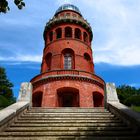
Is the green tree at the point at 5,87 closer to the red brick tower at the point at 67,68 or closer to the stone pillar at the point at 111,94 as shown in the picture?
the red brick tower at the point at 67,68

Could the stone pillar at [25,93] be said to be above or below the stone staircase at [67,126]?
above

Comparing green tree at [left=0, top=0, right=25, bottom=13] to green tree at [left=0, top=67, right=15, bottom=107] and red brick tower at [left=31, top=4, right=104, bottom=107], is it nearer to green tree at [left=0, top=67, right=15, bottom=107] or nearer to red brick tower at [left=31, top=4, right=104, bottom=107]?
red brick tower at [left=31, top=4, right=104, bottom=107]

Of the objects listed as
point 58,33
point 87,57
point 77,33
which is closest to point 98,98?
point 87,57

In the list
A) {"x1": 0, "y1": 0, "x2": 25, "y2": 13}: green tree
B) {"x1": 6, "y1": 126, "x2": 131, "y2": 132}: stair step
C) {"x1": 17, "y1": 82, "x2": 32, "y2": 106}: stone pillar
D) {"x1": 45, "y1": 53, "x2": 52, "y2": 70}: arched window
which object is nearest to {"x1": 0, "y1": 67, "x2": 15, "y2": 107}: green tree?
{"x1": 45, "y1": 53, "x2": 52, "y2": 70}: arched window

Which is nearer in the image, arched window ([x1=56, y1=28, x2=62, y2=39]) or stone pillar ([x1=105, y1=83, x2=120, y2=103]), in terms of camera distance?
stone pillar ([x1=105, y1=83, x2=120, y2=103])

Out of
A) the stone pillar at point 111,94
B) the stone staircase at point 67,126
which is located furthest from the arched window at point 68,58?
the stone staircase at point 67,126

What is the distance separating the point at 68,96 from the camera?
835 inches

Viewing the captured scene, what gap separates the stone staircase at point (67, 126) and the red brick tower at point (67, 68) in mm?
8447

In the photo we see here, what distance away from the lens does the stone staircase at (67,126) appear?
275 inches

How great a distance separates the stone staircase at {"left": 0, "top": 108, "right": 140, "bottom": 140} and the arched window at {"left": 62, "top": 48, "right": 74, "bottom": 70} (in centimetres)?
1217

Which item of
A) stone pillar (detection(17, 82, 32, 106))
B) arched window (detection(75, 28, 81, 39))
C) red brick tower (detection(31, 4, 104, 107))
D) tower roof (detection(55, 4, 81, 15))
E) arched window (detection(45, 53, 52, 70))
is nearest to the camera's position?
stone pillar (detection(17, 82, 32, 106))

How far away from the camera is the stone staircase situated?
699 centimetres

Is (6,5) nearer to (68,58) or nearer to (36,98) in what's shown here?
(36,98)

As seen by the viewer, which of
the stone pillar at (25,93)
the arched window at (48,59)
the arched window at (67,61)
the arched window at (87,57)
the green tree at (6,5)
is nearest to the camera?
the green tree at (6,5)
